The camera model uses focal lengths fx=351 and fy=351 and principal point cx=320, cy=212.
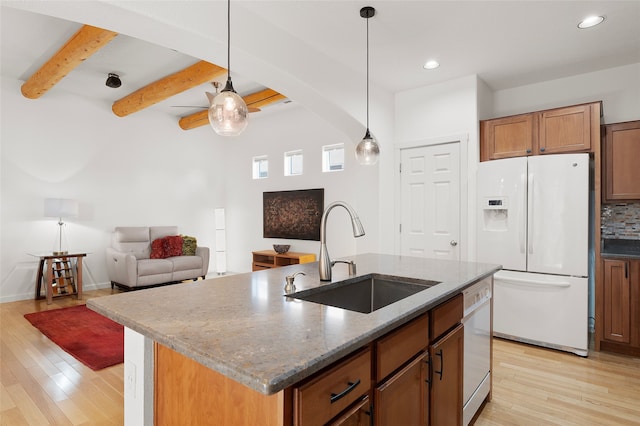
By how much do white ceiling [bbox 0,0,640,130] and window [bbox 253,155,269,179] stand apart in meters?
2.75

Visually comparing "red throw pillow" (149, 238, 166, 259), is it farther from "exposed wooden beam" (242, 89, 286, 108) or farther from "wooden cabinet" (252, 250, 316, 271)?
"exposed wooden beam" (242, 89, 286, 108)

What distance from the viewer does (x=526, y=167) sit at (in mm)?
3443

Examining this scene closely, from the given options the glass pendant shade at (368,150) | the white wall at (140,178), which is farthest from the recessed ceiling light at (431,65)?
the glass pendant shade at (368,150)

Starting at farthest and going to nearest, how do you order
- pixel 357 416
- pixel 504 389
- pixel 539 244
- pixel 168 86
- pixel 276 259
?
pixel 276 259, pixel 168 86, pixel 539 244, pixel 504 389, pixel 357 416

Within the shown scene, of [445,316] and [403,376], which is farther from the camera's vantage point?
[445,316]

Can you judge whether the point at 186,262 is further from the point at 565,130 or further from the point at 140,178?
the point at 565,130

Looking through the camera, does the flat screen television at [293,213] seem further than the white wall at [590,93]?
Yes

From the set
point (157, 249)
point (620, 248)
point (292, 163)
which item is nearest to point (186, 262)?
point (157, 249)

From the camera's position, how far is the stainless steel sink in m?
1.84

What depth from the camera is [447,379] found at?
1.75 m

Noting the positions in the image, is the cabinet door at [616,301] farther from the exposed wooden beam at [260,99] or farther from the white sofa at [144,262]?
the white sofa at [144,262]

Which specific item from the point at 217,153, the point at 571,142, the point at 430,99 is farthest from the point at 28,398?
the point at 217,153

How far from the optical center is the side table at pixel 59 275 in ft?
15.8

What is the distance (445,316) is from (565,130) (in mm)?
2746
